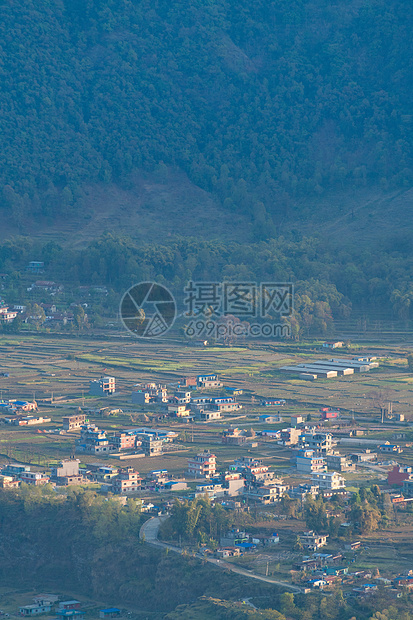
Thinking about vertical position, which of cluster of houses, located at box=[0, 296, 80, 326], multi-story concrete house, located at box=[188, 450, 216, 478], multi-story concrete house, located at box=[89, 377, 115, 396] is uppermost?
cluster of houses, located at box=[0, 296, 80, 326]

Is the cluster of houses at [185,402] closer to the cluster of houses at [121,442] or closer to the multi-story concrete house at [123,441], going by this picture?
the cluster of houses at [121,442]

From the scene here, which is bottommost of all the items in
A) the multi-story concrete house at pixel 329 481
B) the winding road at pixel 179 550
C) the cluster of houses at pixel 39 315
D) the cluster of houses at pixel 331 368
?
the winding road at pixel 179 550

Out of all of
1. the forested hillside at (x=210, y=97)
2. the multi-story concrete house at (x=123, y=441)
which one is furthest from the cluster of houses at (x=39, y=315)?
the multi-story concrete house at (x=123, y=441)

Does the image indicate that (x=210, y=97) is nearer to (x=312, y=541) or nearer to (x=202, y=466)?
(x=202, y=466)

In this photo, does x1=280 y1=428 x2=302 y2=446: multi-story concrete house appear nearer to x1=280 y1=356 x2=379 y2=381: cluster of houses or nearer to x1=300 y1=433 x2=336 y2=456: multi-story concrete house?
x1=300 y1=433 x2=336 y2=456: multi-story concrete house

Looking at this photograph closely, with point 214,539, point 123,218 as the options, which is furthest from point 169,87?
point 214,539

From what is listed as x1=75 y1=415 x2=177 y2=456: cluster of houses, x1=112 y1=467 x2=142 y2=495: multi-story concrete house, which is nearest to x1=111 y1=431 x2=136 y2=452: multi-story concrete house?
x1=75 y1=415 x2=177 y2=456: cluster of houses
